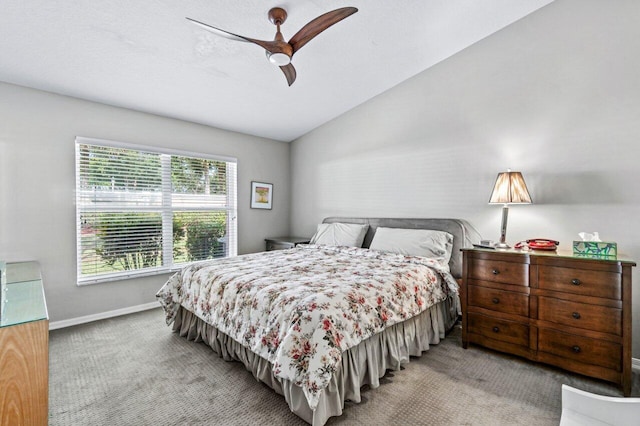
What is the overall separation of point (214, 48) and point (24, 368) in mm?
2519

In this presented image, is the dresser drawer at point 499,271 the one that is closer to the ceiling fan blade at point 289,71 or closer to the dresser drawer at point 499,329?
the dresser drawer at point 499,329

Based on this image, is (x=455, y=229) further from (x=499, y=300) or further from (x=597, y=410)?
(x=597, y=410)

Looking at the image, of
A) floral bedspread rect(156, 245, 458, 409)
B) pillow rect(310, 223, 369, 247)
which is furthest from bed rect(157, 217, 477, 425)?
pillow rect(310, 223, 369, 247)

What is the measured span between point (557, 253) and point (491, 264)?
17.7 inches

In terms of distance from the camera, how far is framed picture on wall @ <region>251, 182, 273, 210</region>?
4.72 meters

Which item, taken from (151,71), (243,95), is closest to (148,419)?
(151,71)

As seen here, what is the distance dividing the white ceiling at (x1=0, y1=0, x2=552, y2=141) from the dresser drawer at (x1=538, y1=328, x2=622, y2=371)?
2.73m

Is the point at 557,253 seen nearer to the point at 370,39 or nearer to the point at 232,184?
the point at 370,39

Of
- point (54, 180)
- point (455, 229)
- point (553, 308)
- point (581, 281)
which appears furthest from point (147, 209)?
point (581, 281)

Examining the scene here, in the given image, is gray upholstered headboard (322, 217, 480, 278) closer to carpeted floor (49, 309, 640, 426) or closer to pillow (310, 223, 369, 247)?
→ pillow (310, 223, 369, 247)

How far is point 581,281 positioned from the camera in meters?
2.06

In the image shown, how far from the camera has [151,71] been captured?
281 cm

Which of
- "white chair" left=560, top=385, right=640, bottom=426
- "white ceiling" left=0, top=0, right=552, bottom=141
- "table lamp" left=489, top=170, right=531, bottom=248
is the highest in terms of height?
"white ceiling" left=0, top=0, right=552, bottom=141

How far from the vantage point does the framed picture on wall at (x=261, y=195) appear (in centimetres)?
472
